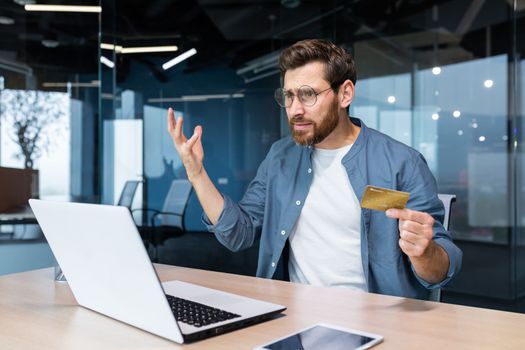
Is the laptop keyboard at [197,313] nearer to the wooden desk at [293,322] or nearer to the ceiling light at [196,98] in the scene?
the wooden desk at [293,322]

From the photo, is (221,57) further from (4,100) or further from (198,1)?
(4,100)

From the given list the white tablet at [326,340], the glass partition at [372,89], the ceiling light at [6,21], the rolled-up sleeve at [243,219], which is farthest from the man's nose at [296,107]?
the ceiling light at [6,21]

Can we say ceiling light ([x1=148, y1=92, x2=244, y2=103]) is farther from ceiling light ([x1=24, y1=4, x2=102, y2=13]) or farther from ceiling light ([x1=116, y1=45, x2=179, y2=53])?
ceiling light ([x1=24, y1=4, x2=102, y2=13])

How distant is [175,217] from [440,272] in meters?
3.85

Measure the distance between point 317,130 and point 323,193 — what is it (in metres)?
0.22

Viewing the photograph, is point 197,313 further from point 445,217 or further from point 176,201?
point 176,201

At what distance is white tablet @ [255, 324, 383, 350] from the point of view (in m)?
0.93

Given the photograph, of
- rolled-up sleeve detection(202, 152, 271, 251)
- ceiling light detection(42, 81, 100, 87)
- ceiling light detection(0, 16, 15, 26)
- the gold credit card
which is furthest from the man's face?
ceiling light detection(0, 16, 15, 26)

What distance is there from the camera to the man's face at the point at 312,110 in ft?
5.94

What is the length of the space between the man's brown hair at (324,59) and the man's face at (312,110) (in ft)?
0.06

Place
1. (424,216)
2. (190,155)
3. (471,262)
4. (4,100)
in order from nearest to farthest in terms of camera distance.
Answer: (424,216), (190,155), (4,100), (471,262)

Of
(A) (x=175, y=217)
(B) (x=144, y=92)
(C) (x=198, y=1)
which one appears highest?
(C) (x=198, y=1)

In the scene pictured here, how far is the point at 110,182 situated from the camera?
4922 mm

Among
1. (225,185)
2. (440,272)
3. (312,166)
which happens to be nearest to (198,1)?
(225,185)
